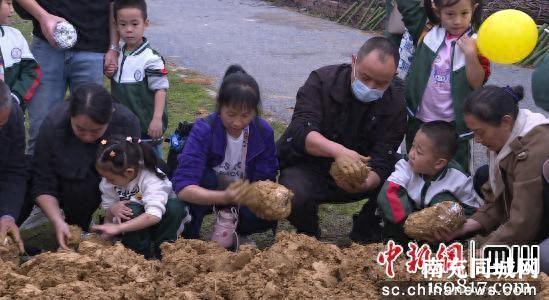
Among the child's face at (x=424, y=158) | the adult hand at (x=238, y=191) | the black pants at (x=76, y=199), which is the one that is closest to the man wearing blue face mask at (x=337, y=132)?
the child's face at (x=424, y=158)

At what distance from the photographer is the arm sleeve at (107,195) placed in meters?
3.98

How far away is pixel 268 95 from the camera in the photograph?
27.2 feet

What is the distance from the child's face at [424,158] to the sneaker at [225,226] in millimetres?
950

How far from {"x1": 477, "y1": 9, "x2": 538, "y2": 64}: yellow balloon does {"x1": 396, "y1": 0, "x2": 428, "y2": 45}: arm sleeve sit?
58cm

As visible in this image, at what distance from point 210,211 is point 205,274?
1.07m

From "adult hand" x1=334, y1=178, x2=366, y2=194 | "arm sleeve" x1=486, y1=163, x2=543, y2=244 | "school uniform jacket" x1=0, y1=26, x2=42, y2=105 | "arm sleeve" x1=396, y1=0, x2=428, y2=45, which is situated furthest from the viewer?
"arm sleeve" x1=396, y1=0, x2=428, y2=45

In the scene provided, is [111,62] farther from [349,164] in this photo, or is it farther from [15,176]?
[349,164]

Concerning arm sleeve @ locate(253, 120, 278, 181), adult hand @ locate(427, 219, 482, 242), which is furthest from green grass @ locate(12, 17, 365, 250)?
adult hand @ locate(427, 219, 482, 242)

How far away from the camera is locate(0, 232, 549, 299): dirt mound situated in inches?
118

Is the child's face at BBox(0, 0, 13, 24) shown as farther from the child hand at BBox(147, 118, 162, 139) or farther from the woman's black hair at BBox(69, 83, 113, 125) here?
the child hand at BBox(147, 118, 162, 139)

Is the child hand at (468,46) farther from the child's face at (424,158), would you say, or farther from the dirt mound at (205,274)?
the dirt mound at (205,274)

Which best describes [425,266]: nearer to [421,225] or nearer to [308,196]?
[421,225]

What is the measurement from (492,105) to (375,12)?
9132 mm

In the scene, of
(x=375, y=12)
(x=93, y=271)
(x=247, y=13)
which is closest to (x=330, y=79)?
(x=93, y=271)
